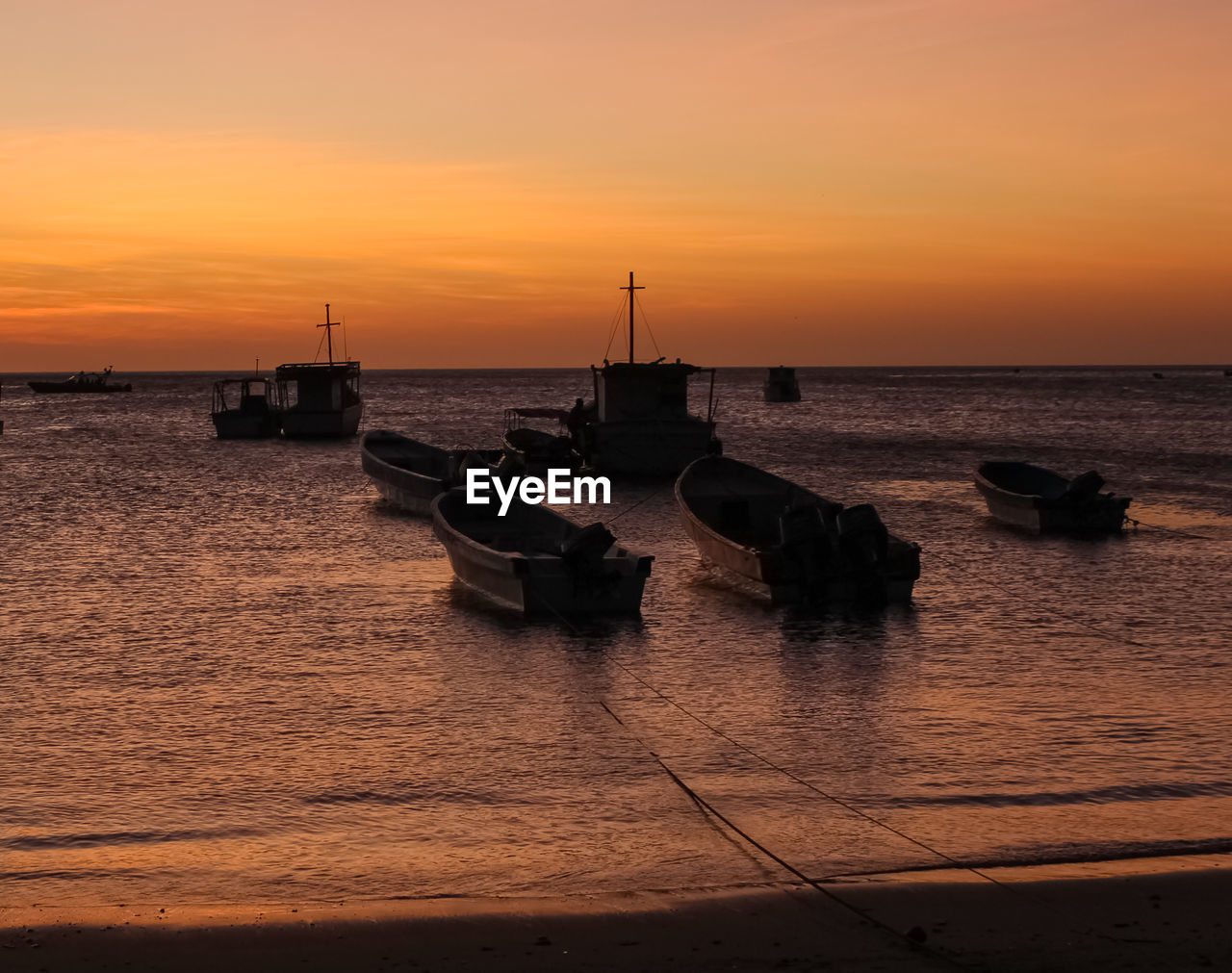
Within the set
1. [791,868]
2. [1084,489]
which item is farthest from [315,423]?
[791,868]

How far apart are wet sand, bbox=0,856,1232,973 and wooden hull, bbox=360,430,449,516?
2697 centimetres

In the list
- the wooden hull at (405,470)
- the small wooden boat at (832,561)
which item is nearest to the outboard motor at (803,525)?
the small wooden boat at (832,561)

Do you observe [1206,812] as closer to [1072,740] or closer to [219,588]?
[1072,740]

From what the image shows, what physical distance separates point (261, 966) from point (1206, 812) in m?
8.38

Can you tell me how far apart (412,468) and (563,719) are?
3047 centimetres

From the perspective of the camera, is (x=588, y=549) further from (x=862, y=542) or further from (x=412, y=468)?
(x=412, y=468)

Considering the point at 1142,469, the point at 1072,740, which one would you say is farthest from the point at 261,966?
the point at 1142,469

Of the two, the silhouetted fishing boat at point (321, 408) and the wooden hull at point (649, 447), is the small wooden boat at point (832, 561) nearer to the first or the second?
the wooden hull at point (649, 447)

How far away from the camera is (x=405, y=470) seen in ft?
138

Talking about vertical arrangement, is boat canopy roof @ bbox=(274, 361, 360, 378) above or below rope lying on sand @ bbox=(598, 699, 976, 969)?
above

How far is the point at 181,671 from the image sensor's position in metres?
17.8

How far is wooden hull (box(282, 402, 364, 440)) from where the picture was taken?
7419 cm

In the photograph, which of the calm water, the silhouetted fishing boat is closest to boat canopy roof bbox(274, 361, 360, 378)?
the silhouetted fishing boat

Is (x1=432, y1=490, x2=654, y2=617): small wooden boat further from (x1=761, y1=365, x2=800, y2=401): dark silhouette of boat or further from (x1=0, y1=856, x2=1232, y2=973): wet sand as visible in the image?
(x1=761, y1=365, x2=800, y2=401): dark silhouette of boat
